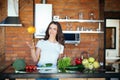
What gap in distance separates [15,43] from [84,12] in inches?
64.7

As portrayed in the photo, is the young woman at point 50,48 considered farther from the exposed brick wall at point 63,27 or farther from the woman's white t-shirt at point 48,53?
the exposed brick wall at point 63,27

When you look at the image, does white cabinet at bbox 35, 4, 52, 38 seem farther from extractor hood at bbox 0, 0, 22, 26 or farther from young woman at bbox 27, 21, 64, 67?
young woman at bbox 27, 21, 64, 67

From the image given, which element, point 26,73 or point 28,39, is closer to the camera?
point 26,73

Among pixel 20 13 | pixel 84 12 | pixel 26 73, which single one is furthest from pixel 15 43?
pixel 26 73

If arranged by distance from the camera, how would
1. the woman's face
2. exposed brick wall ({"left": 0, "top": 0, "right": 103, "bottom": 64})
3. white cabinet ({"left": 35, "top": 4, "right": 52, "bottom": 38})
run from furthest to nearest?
exposed brick wall ({"left": 0, "top": 0, "right": 103, "bottom": 64})
white cabinet ({"left": 35, "top": 4, "right": 52, "bottom": 38})
the woman's face

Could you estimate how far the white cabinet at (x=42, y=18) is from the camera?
212 inches

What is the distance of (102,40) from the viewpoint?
5.77 metres

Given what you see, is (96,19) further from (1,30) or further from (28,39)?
→ (1,30)

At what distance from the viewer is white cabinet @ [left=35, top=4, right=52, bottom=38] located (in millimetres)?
5395

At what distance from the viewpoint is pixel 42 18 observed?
5.40 meters

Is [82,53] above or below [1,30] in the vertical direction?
below

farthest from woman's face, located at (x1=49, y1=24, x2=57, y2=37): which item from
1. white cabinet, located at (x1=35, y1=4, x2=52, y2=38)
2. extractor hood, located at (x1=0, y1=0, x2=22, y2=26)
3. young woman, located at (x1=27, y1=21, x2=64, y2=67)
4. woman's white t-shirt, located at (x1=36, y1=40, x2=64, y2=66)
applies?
extractor hood, located at (x1=0, y1=0, x2=22, y2=26)

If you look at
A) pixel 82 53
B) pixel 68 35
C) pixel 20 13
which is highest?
pixel 20 13

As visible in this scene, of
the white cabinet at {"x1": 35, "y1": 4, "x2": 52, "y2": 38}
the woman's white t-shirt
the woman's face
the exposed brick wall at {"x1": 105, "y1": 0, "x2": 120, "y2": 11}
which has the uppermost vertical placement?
the exposed brick wall at {"x1": 105, "y1": 0, "x2": 120, "y2": 11}
